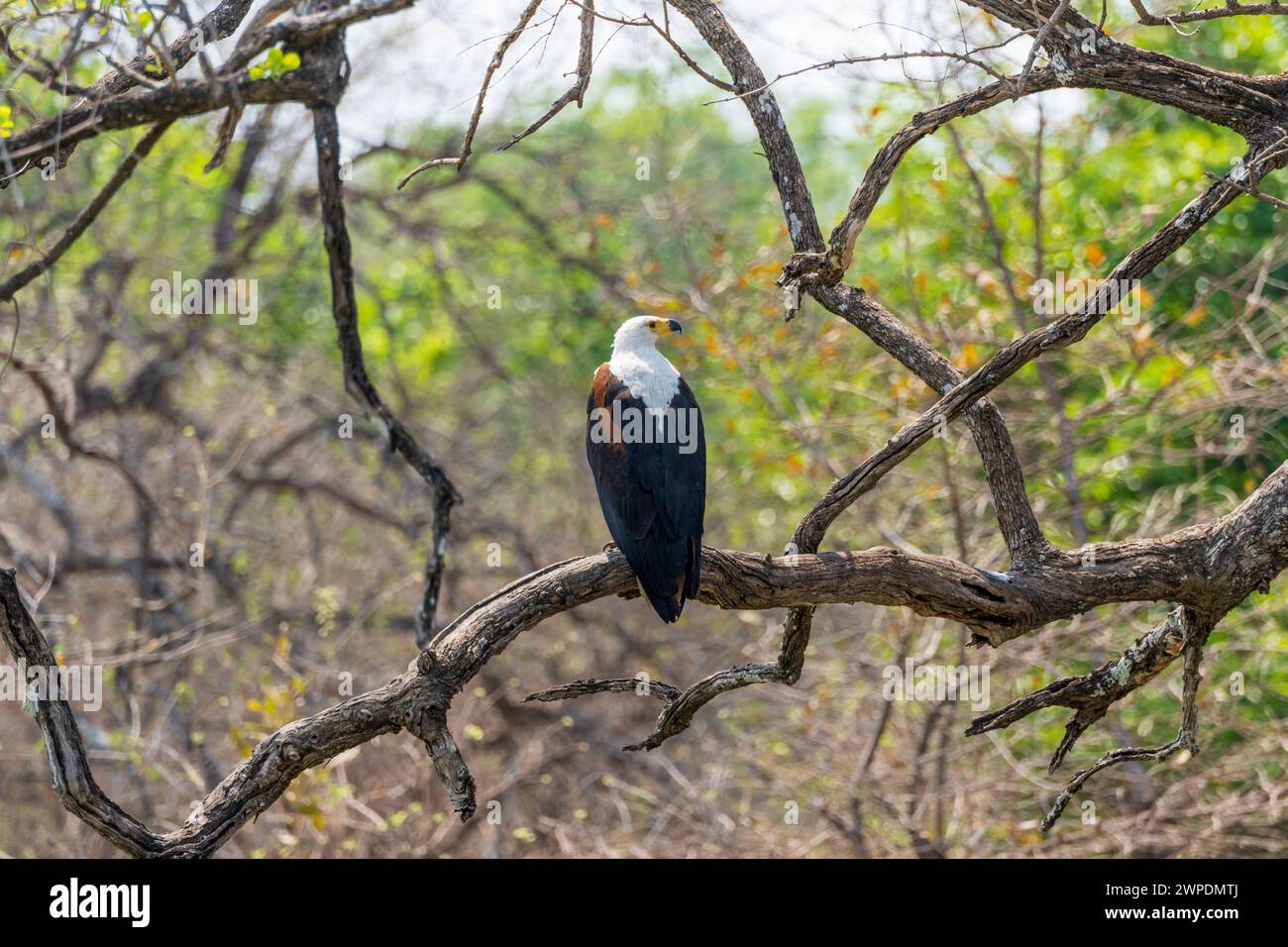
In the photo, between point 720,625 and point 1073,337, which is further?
point 720,625

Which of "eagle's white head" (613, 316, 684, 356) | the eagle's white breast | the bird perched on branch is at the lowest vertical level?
the bird perched on branch

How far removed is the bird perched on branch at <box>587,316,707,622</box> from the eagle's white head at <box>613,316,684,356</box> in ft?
0.05

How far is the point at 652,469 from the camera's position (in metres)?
4.78

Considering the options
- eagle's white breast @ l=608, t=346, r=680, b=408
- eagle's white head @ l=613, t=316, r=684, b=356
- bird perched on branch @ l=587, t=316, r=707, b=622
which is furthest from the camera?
eagle's white head @ l=613, t=316, r=684, b=356

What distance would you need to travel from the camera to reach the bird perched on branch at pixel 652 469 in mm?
4262

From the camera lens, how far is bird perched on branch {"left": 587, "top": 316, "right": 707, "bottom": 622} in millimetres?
4262

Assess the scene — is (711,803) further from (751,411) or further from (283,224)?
(283,224)

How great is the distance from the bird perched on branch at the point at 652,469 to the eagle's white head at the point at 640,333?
0.02 metres

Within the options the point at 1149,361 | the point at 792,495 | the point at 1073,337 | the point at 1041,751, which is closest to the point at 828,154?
the point at 792,495

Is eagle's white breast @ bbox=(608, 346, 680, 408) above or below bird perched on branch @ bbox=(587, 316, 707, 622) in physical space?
above

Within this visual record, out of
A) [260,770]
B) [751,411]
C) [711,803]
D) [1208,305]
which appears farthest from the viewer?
[751,411]

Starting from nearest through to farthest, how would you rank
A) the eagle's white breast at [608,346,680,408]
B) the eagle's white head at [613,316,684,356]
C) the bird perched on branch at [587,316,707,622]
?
the bird perched on branch at [587,316,707,622] < the eagle's white breast at [608,346,680,408] < the eagle's white head at [613,316,684,356]

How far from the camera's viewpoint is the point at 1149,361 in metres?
8.02
